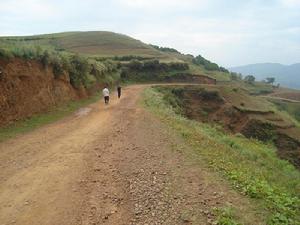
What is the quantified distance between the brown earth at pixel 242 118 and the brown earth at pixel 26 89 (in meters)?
22.6

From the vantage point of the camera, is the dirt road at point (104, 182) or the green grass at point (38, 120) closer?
the dirt road at point (104, 182)

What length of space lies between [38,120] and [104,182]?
11703 mm

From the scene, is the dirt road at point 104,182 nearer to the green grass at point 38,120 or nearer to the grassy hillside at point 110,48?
the green grass at point 38,120

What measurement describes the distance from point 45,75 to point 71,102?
4258mm

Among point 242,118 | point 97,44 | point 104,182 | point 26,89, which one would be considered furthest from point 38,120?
point 97,44

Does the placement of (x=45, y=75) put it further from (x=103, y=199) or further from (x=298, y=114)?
(x=298, y=114)

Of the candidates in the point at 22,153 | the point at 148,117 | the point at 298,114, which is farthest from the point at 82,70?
the point at 298,114

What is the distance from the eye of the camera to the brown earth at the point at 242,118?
42.8 meters

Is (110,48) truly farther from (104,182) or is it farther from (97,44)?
(104,182)

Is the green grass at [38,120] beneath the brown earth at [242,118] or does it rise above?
above

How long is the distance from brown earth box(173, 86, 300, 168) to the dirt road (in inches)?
1052

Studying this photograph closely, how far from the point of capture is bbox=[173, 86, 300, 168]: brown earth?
42.8 m

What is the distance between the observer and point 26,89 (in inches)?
887

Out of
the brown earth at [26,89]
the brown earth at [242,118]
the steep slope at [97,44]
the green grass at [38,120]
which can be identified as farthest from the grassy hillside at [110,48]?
the brown earth at [26,89]
